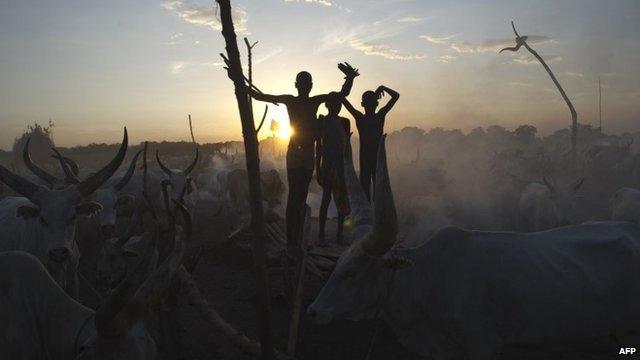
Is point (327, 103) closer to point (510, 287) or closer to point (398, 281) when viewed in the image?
point (398, 281)

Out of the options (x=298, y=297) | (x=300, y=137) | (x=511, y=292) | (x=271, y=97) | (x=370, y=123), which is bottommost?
(x=298, y=297)

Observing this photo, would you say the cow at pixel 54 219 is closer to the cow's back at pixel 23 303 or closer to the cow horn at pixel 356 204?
the cow's back at pixel 23 303

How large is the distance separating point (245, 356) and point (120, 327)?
354 centimetres

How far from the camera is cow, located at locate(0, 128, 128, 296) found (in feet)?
15.4

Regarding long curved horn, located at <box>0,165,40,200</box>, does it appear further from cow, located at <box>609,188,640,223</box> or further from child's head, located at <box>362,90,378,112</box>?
cow, located at <box>609,188,640,223</box>

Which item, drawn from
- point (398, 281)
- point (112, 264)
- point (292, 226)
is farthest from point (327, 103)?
point (112, 264)

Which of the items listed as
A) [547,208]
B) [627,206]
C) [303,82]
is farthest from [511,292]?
[547,208]

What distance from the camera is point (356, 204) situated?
434 cm

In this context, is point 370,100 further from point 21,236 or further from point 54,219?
point 21,236

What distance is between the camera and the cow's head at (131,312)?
2309 millimetres

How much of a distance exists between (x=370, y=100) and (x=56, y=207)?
14.9 ft

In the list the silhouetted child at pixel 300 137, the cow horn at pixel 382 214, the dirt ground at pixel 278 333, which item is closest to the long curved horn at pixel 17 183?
the dirt ground at pixel 278 333

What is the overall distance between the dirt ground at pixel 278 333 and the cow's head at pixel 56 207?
4.82 feet

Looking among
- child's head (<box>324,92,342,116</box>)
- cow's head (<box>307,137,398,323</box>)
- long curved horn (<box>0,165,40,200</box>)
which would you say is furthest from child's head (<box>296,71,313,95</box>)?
long curved horn (<box>0,165,40,200</box>)
